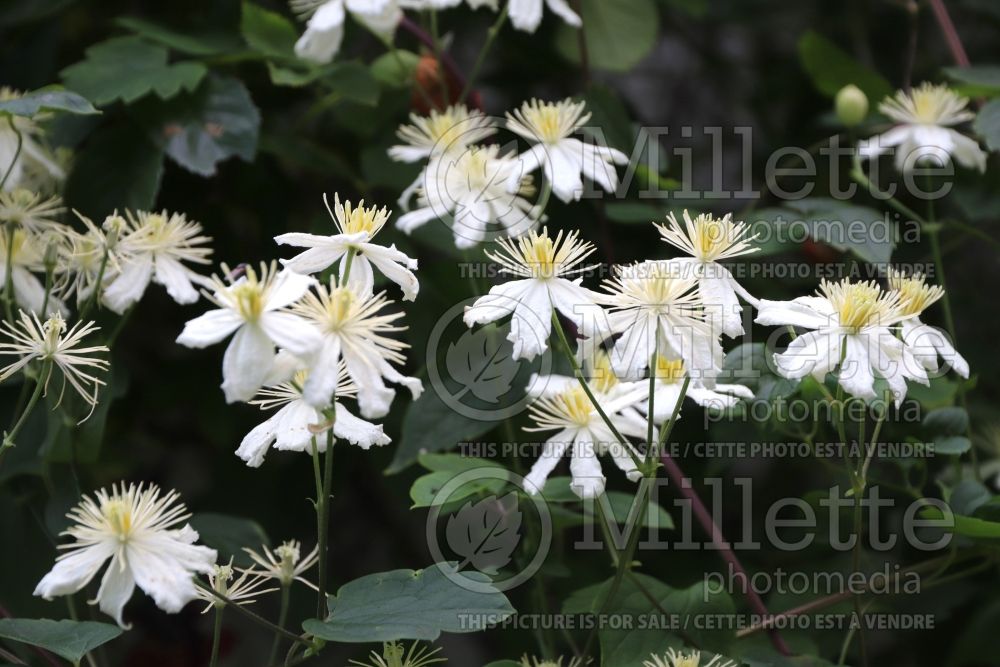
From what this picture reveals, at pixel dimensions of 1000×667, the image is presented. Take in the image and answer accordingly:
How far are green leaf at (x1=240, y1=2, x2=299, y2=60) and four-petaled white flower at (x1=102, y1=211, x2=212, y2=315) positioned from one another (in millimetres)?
286

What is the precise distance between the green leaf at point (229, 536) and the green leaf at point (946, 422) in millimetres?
573

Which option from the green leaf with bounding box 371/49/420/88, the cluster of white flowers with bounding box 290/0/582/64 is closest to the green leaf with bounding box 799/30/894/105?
the cluster of white flowers with bounding box 290/0/582/64

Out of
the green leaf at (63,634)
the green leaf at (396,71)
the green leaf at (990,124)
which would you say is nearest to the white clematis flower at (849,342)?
the green leaf at (990,124)

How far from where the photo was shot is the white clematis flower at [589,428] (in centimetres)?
74

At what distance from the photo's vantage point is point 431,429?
0.88 m

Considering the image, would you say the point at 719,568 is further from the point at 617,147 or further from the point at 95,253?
the point at 95,253

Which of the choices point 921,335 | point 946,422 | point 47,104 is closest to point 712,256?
point 921,335

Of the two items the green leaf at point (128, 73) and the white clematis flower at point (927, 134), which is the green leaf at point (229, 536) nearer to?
A: the green leaf at point (128, 73)

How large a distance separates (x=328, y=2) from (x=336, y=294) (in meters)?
0.49

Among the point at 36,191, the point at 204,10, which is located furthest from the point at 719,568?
the point at 204,10

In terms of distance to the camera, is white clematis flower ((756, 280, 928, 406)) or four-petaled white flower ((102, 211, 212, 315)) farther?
four-petaled white flower ((102, 211, 212, 315))

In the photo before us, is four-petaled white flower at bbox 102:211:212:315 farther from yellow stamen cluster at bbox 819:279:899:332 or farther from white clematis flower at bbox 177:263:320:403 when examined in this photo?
yellow stamen cluster at bbox 819:279:899:332

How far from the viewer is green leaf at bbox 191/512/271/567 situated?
86 cm

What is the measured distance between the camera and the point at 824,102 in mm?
1493
